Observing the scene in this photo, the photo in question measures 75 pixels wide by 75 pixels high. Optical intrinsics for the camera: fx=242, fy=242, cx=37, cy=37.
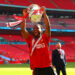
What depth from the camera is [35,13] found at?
5109 mm

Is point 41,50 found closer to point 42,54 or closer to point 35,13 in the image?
point 42,54

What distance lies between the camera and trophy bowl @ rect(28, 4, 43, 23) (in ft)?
16.4

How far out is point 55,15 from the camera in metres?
49.4

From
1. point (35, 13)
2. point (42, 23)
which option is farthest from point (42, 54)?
point (42, 23)

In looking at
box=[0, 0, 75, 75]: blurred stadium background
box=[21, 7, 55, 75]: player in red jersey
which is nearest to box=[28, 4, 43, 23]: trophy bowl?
box=[21, 7, 55, 75]: player in red jersey

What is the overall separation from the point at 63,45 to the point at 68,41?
166cm

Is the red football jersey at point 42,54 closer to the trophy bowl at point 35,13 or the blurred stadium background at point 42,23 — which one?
the trophy bowl at point 35,13

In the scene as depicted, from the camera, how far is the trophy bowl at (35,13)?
5004mm

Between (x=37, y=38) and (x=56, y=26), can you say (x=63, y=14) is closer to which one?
(x=56, y=26)

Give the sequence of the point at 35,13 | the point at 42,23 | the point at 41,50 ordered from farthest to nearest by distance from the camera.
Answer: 1. the point at 42,23
2. the point at 35,13
3. the point at 41,50

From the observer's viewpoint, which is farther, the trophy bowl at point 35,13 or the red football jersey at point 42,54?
the trophy bowl at point 35,13

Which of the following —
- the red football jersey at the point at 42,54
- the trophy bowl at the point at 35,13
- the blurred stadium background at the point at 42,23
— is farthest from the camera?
the blurred stadium background at the point at 42,23

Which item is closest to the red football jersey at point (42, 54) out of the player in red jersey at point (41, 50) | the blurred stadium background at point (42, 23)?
the player in red jersey at point (41, 50)

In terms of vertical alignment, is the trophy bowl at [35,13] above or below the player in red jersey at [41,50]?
above
